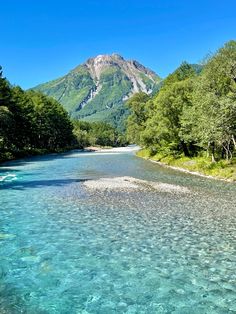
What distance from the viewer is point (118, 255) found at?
1672 cm

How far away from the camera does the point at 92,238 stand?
63.9ft

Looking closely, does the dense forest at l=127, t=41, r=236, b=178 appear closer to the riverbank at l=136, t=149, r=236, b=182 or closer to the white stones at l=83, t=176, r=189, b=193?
the riverbank at l=136, t=149, r=236, b=182

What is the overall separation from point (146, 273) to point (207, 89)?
4078 centimetres

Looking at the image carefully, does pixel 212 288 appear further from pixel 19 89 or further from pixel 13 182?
pixel 19 89

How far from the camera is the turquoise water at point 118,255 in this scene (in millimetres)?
12078

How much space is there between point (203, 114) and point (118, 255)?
120ft

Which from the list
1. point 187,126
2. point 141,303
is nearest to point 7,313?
point 141,303

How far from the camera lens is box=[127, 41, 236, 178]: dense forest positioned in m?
45.9

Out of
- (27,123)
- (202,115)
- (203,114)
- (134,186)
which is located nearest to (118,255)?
(134,186)

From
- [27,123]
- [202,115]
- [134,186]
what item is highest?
[27,123]

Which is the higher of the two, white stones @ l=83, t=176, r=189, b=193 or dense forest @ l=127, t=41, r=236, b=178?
dense forest @ l=127, t=41, r=236, b=178

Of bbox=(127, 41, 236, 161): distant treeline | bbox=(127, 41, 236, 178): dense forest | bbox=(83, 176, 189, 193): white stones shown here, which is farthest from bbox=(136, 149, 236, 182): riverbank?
bbox=(83, 176, 189, 193): white stones

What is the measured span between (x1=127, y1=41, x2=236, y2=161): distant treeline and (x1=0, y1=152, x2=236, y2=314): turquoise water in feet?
56.4

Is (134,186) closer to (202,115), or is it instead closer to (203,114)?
(203,114)
